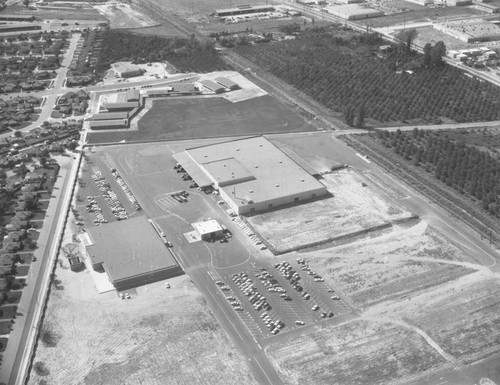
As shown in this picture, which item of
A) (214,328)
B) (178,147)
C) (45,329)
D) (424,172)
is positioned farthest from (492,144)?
(45,329)

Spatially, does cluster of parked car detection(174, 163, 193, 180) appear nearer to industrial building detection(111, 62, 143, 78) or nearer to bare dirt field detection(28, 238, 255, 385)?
bare dirt field detection(28, 238, 255, 385)

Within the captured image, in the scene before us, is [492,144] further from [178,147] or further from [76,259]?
[76,259]

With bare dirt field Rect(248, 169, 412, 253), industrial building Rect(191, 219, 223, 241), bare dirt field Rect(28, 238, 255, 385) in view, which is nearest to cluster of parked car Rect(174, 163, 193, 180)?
industrial building Rect(191, 219, 223, 241)

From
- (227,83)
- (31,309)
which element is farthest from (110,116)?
(31,309)

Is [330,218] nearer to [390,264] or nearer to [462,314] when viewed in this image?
[390,264]

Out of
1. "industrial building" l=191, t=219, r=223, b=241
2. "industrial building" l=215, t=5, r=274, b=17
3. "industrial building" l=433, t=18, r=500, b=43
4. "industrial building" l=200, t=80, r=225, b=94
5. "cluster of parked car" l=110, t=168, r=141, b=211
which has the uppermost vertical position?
"industrial building" l=433, t=18, r=500, b=43

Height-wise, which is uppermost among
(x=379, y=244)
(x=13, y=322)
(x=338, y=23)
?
(x=338, y=23)

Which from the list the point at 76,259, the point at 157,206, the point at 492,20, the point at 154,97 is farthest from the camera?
the point at 492,20

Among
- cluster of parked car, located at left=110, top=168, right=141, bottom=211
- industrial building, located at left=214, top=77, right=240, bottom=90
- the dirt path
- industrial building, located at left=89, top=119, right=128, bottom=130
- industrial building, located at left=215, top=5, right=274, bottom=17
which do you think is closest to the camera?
the dirt path
